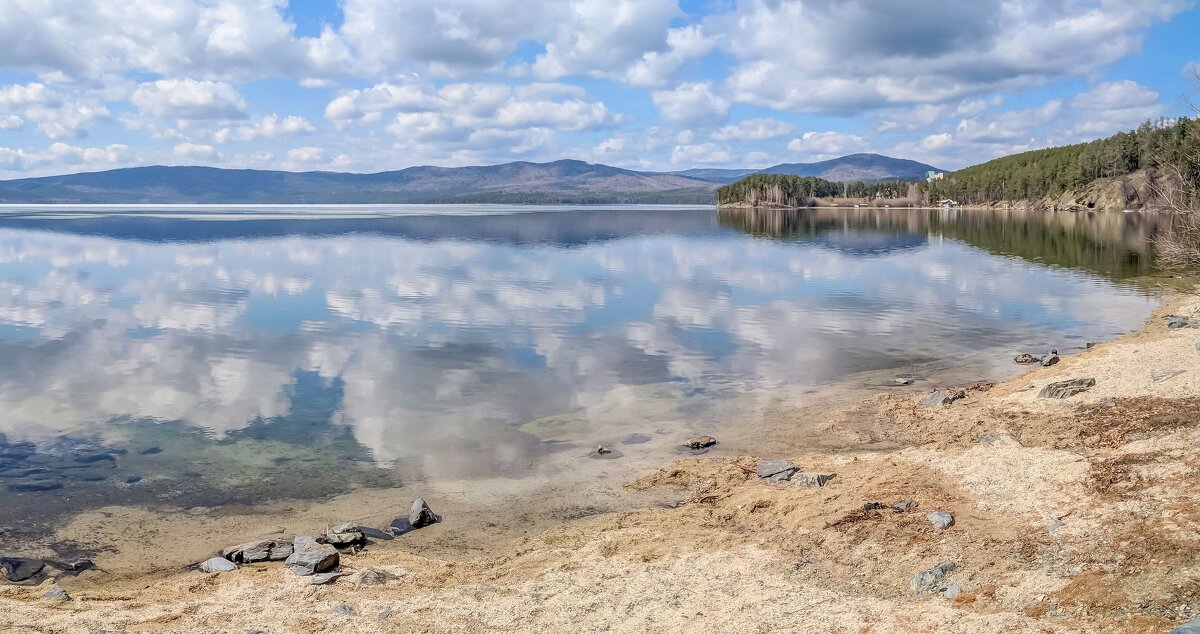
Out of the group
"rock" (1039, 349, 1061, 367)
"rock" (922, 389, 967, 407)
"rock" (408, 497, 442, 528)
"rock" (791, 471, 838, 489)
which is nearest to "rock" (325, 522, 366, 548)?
"rock" (408, 497, 442, 528)

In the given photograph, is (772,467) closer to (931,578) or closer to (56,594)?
(931,578)

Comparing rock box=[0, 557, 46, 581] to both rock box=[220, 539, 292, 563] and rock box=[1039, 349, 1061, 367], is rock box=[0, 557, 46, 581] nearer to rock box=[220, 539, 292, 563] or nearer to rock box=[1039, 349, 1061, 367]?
rock box=[220, 539, 292, 563]

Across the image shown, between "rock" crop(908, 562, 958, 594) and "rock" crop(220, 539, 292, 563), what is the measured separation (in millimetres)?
10625

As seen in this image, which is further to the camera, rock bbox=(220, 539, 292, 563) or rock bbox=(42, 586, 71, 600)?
rock bbox=(220, 539, 292, 563)

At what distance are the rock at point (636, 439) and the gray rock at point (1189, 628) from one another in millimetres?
14188

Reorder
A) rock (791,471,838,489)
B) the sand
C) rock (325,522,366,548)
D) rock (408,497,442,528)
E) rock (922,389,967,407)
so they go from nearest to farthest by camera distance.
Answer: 1. the sand
2. rock (325,522,366,548)
3. rock (408,497,442,528)
4. rock (791,471,838,489)
5. rock (922,389,967,407)

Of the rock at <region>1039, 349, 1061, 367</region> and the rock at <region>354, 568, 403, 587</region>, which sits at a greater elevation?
the rock at <region>1039, 349, 1061, 367</region>

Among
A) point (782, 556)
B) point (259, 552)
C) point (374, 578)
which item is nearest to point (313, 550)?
point (259, 552)

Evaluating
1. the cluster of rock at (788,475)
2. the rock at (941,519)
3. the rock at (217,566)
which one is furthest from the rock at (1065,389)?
the rock at (217,566)

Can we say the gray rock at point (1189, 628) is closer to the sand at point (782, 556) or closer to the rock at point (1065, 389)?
the sand at point (782, 556)

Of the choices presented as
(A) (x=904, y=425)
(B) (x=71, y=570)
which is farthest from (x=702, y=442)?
(B) (x=71, y=570)

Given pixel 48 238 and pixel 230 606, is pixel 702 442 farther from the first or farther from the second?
pixel 48 238

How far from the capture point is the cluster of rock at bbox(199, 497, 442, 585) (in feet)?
47.4

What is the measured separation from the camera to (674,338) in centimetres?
3884
